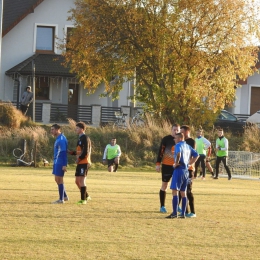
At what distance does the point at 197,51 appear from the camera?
3881 cm

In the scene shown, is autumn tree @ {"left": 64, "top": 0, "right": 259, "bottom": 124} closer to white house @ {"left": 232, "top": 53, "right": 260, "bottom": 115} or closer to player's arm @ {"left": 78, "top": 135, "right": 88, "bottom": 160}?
white house @ {"left": 232, "top": 53, "right": 260, "bottom": 115}

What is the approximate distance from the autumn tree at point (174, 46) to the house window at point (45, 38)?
962cm

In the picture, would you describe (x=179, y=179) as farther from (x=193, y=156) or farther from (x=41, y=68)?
(x=41, y=68)

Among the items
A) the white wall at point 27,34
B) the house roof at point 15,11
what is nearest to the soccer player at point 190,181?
the house roof at point 15,11

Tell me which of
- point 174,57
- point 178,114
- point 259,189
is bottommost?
point 259,189

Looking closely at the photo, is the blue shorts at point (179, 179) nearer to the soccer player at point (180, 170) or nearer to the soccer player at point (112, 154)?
the soccer player at point (180, 170)

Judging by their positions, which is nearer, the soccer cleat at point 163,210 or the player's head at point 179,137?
the player's head at point 179,137

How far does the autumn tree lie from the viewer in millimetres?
38375

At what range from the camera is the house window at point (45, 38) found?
163 ft

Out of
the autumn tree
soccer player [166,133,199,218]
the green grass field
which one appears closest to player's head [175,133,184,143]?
soccer player [166,133,199,218]

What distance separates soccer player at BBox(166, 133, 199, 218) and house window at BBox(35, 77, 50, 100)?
35.1 metres

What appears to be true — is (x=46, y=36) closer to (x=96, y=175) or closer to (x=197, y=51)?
(x=197, y=51)

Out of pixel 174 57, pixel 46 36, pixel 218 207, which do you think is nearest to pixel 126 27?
pixel 174 57

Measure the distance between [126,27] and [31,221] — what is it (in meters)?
26.2
